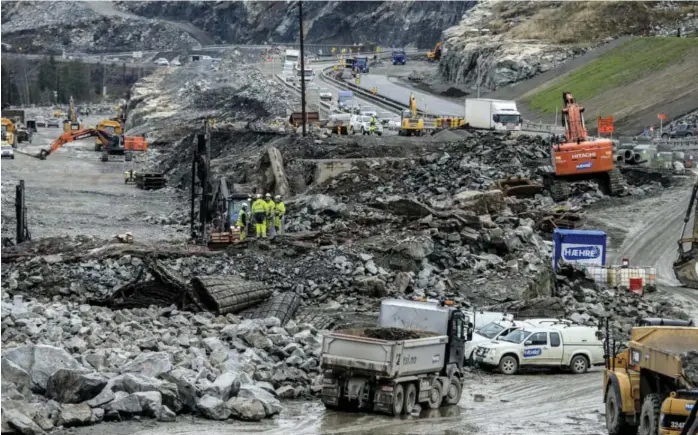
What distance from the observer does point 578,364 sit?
90.0 ft

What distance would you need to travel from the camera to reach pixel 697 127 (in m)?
62.3

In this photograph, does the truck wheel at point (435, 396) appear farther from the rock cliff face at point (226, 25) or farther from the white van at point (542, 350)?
the rock cliff face at point (226, 25)

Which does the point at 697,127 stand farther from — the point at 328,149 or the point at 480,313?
the point at 480,313

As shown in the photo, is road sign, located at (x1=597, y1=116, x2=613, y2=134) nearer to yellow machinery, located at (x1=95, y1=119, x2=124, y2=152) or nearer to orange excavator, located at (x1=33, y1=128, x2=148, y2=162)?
orange excavator, located at (x1=33, y1=128, x2=148, y2=162)

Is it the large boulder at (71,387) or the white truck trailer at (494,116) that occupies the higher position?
the white truck trailer at (494,116)

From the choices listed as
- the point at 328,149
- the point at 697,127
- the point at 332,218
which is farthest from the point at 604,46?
the point at 332,218

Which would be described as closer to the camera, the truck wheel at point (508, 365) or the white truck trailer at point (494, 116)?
the truck wheel at point (508, 365)

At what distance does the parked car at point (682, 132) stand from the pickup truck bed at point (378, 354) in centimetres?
4150

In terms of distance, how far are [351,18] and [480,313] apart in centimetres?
13942

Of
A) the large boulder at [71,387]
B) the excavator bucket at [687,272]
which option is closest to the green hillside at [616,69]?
the excavator bucket at [687,272]

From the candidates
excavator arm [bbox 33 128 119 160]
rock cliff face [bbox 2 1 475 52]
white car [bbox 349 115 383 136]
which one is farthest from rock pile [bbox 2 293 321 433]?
rock cliff face [bbox 2 1 475 52]

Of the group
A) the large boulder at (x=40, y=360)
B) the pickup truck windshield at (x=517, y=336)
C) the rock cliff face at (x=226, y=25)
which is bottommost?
the pickup truck windshield at (x=517, y=336)

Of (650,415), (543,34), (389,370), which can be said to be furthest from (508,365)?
(543,34)

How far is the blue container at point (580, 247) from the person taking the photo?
3597cm
